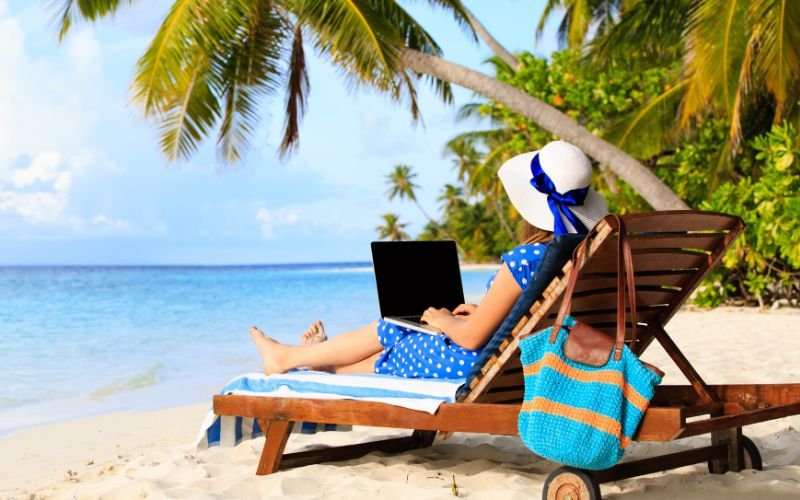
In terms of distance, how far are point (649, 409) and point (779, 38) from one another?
7.02 metres

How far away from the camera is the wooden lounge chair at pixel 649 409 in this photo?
248 cm

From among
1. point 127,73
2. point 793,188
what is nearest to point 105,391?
point 127,73

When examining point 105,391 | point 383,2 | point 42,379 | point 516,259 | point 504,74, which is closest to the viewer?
point 516,259

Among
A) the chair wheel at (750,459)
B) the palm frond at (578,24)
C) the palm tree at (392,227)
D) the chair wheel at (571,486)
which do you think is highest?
the palm frond at (578,24)

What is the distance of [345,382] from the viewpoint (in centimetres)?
315

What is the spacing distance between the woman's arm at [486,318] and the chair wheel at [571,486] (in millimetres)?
559

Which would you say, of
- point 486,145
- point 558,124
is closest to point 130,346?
point 558,124

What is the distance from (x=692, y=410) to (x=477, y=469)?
1.07 metres

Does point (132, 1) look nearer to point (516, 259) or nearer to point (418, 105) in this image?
point (418, 105)

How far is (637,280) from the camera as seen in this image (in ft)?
9.34

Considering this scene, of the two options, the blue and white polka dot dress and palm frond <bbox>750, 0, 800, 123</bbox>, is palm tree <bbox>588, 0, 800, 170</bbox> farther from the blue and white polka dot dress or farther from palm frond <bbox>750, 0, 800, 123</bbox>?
the blue and white polka dot dress

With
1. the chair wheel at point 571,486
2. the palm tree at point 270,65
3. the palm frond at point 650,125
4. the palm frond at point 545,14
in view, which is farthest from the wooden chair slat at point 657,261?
the palm frond at point 545,14

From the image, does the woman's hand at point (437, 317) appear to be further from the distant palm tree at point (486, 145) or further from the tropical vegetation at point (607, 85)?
the distant palm tree at point (486, 145)

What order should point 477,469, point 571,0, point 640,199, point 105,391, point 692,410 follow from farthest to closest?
point 571,0 < point 640,199 < point 105,391 < point 477,469 < point 692,410
